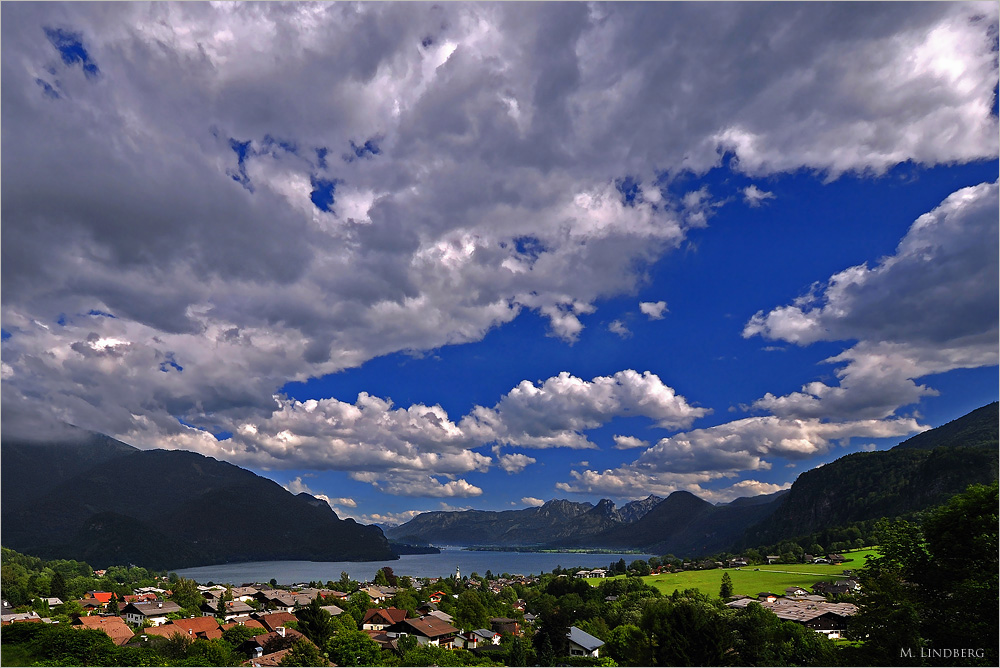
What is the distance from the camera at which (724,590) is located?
235ft

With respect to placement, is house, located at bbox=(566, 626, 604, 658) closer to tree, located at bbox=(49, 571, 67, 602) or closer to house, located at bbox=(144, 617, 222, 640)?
house, located at bbox=(144, 617, 222, 640)

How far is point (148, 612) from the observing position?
220 ft

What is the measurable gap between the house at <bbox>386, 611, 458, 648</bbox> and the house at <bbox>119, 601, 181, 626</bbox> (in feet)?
92.7

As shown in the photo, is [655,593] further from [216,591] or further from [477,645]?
[216,591]

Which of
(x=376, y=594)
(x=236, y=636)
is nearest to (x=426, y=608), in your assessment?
(x=376, y=594)

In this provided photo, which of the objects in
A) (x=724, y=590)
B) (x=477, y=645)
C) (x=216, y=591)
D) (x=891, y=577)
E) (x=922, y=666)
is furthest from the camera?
(x=216, y=591)

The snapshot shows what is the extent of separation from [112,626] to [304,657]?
1158 inches

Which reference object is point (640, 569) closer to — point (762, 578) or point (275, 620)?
point (762, 578)

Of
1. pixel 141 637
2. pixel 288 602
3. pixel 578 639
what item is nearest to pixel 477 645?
pixel 578 639

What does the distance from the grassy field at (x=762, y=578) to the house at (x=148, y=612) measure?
68409 mm

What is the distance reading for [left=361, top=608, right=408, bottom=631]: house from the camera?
202 ft

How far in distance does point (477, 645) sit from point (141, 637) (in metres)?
31.4

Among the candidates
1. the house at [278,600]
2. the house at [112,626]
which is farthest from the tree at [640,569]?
the house at [112,626]

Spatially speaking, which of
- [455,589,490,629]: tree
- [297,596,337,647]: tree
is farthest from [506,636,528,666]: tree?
[455,589,490,629]: tree
